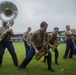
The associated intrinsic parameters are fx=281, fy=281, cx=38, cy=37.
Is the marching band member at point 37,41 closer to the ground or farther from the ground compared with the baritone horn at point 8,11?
closer to the ground

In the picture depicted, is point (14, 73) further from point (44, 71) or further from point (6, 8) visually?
point (6, 8)

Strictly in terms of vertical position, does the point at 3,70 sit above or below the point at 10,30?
below

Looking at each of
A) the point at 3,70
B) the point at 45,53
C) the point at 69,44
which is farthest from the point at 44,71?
the point at 69,44

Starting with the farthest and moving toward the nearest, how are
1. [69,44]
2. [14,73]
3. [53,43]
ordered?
[69,44]
[53,43]
[14,73]

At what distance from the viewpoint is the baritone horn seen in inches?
436

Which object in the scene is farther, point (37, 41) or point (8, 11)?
point (8, 11)

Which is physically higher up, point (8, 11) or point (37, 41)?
point (8, 11)

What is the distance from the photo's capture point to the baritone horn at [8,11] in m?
11.1

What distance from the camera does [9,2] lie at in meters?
11.2

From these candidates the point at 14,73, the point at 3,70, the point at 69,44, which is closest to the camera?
the point at 14,73

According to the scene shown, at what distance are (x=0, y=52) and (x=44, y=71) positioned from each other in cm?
211

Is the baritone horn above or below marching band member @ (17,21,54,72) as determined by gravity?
above

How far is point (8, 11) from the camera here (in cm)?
1148

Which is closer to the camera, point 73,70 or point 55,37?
point 73,70
